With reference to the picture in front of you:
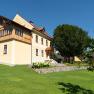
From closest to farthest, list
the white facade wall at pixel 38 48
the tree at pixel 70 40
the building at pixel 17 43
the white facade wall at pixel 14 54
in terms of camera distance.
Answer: the white facade wall at pixel 14 54
the building at pixel 17 43
the white facade wall at pixel 38 48
the tree at pixel 70 40

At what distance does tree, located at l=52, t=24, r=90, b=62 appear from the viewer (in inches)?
2514

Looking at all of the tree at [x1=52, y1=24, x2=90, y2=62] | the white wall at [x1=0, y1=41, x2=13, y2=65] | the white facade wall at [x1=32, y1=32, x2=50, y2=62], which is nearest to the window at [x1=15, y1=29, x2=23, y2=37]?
the white wall at [x1=0, y1=41, x2=13, y2=65]

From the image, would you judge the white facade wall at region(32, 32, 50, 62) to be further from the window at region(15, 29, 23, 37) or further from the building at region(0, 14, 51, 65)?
the window at region(15, 29, 23, 37)

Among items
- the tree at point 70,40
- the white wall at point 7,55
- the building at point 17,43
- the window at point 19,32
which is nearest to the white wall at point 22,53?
the building at point 17,43

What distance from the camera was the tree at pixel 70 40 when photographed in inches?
2514

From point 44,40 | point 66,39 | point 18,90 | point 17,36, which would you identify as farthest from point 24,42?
point 18,90

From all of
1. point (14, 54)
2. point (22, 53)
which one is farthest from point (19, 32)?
point (14, 54)

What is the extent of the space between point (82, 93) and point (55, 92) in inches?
90.7

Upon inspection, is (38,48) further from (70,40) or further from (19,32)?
(70,40)

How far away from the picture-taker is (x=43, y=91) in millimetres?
18484

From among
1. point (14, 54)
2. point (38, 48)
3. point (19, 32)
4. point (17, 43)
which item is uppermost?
point (19, 32)

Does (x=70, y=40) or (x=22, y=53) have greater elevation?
(x=70, y=40)

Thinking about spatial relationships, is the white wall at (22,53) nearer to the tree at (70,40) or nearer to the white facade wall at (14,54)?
the white facade wall at (14,54)

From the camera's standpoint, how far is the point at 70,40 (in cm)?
6394
